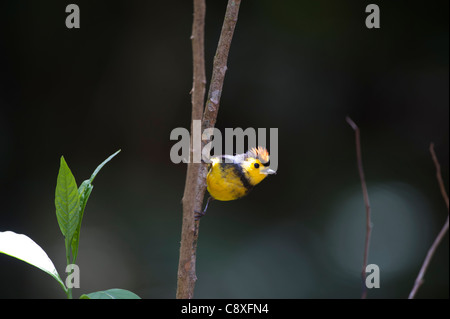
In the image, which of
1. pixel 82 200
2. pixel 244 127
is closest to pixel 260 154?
pixel 82 200

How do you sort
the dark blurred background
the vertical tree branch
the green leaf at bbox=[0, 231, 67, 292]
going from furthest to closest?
the dark blurred background → the green leaf at bbox=[0, 231, 67, 292] → the vertical tree branch

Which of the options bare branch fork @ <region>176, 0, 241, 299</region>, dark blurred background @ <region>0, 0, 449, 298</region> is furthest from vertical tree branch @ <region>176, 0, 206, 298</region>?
dark blurred background @ <region>0, 0, 449, 298</region>

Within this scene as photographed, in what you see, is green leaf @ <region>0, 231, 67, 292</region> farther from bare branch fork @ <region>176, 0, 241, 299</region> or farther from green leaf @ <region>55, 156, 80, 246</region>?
bare branch fork @ <region>176, 0, 241, 299</region>

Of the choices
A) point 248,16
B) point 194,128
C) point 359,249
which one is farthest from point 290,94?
point 194,128

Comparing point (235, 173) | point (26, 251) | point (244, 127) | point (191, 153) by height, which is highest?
point (244, 127)

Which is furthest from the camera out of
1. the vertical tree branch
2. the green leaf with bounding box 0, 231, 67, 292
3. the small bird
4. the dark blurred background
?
the dark blurred background

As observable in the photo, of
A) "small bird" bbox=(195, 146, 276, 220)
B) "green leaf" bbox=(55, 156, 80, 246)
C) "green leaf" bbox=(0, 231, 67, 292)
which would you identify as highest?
"small bird" bbox=(195, 146, 276, 220)

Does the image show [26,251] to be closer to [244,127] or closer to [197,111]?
[197,111]

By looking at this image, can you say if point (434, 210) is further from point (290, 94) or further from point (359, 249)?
point (290, 94)
